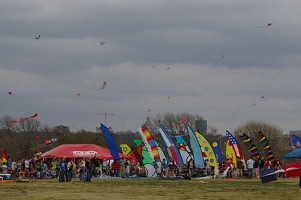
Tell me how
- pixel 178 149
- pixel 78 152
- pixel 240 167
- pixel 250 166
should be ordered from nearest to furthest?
pixel 250 166, pixel 240 167, pixel 78 152, pixel 178 149

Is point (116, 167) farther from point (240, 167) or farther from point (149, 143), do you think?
point (240, 167)

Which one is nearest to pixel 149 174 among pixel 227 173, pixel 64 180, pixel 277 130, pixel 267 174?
pixel 227 173

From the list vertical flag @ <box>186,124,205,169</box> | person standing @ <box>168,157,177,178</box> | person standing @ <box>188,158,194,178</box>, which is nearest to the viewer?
person standing @ <box>168,157,177,178</box>

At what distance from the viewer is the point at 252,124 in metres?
94.1

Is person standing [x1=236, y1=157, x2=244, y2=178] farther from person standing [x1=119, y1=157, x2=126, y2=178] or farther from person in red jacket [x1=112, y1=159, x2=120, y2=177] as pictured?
person in red jacket [x1=112, y1=159, x2=120, y2=177]

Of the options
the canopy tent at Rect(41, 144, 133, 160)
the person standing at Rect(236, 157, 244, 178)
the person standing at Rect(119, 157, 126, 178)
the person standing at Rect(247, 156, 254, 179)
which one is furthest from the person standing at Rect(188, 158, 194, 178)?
the canopy tent at Rect(41, 144, 133, 160)

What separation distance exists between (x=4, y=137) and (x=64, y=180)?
5474 cm

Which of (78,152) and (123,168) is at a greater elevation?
(78,152)

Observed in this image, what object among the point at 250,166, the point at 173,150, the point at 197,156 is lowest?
the point at 250,166

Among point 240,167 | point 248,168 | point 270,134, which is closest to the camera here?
point 248,168

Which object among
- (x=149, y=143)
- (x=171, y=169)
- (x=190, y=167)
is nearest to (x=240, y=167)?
(x=190, y=167)

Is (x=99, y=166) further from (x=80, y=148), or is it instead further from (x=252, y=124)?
(x=252, y=124)

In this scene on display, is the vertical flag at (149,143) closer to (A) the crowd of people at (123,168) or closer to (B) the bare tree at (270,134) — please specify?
(A) the crowd of people at (123,168)

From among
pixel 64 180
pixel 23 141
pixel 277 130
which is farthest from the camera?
pixel 277 130
